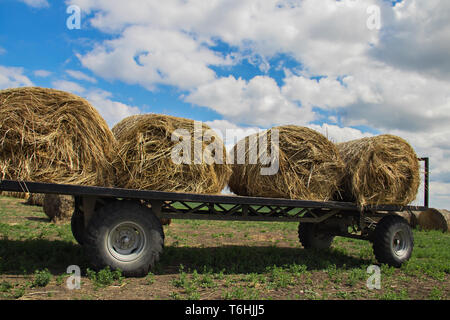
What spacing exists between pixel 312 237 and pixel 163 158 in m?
4.81

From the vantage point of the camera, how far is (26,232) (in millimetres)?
8617

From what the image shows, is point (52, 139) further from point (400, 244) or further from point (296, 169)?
point (400, 244)

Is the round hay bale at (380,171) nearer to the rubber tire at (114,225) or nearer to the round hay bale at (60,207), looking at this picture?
the rubber tire at (114,225)

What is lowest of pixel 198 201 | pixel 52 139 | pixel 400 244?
pixel 400 244

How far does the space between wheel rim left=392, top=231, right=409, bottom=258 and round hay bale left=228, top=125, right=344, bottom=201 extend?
6.18 feet

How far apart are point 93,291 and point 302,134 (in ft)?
14.0

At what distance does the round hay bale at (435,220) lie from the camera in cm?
1327

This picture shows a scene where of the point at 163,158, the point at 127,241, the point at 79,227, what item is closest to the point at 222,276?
the point at 127,241

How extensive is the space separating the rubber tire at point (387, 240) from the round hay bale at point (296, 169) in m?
1.34

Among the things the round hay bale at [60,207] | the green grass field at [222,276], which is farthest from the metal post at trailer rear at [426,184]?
the round hay bale at [60,207]

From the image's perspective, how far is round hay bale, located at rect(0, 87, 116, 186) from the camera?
4629mm

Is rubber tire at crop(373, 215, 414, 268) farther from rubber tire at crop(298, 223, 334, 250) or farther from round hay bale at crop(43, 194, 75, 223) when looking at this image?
round hay bale at crop(43, 194, 75, 223)

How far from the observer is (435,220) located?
13.6 m
